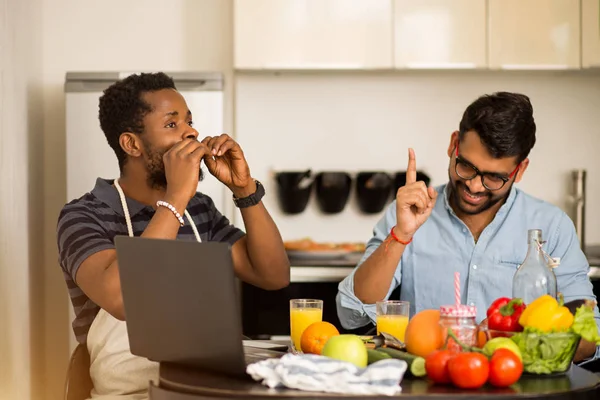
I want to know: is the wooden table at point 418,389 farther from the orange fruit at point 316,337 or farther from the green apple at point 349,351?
the orange fruit at point 316,337

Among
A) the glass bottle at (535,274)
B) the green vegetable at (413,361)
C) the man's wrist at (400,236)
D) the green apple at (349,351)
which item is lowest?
the green vegetable at (413,361)

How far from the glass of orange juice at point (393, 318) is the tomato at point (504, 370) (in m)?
0.44

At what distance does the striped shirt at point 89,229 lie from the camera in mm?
2111

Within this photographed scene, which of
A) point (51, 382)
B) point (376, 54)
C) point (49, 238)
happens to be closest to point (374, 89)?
point (376, 54)

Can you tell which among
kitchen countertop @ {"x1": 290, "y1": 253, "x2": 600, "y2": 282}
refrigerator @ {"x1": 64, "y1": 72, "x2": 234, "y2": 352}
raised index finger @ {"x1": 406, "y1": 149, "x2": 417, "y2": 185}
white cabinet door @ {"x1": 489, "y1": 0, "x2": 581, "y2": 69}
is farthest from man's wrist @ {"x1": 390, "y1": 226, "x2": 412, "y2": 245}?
white cabinet door @ {"x1": 489, "y1": 0, "x2": 581, "y2": 69}

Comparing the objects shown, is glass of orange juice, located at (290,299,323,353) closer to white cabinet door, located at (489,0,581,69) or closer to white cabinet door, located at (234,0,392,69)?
white cabinet door, located at (234,0,392,69)

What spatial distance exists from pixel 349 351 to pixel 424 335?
0.15 metres

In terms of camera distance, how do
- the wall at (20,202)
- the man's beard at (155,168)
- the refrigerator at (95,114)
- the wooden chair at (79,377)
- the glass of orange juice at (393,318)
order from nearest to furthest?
the glass of orange juice at (393,318), the wooden chair at (79,377), the man's beard at (155,168), the wall at (20,202), the refrigerator at (95,114)

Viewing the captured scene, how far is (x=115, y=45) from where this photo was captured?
415 centimetres

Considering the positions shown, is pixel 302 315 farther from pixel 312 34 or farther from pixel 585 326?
pixel 312 34

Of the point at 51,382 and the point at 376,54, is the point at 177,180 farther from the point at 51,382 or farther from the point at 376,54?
the point at 51,382

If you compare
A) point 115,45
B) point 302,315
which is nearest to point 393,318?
point 302,315

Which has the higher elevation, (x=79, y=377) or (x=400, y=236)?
(x=400, y=236)

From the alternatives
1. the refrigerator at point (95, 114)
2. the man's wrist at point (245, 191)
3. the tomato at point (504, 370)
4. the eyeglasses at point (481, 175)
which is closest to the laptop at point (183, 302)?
the tomato at point (504, 370)
